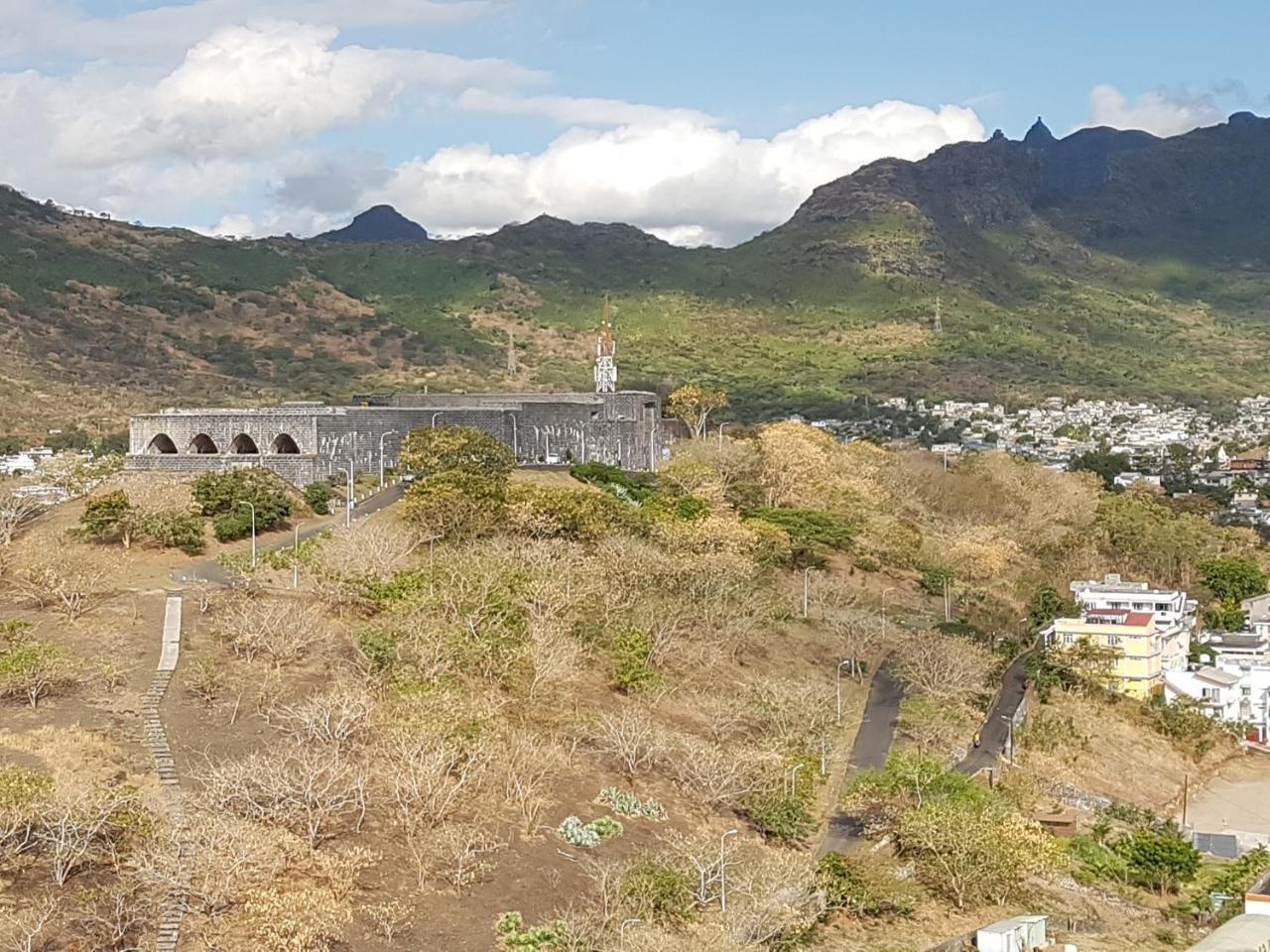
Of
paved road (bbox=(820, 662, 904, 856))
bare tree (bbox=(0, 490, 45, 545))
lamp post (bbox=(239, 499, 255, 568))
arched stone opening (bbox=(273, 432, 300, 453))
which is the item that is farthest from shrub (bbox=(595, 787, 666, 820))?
arched stone opening (bbox=(273, 432, 300, 453))

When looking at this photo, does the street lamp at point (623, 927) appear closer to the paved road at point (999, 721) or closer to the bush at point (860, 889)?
the bush at point (860, 889)

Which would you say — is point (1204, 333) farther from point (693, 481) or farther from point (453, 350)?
point (693, 481)

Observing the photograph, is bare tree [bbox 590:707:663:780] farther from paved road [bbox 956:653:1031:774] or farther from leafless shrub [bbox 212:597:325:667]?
paved road [bbox 956:653:1031:774]

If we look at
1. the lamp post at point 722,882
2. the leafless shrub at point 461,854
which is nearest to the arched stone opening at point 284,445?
the leafless shrub at point 461,854

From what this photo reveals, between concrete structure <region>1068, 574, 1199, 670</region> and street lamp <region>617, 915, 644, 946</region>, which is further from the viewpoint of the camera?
concrete structure <region>1068, 574, 1199, 670</region>

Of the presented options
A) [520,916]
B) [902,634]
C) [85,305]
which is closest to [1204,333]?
[85,305]

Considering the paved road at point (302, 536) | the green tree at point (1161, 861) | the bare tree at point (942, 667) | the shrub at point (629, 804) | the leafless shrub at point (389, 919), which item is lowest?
the green tree at point (1161, 861)
